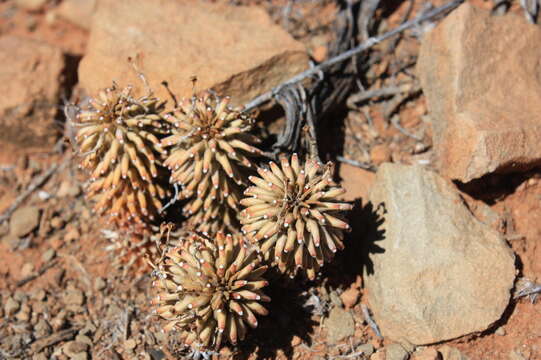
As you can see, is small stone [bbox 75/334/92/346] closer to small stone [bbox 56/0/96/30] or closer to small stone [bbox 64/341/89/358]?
small stone [bbox 64/341/89/358]

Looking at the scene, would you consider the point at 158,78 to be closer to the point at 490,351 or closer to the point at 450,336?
the point at 450,336

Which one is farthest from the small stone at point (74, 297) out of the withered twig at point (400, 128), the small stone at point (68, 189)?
the withered twig at point (400, 128)

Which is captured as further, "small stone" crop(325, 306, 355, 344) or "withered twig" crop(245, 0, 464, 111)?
"withered twig" crop(245, 0, 464, 111)

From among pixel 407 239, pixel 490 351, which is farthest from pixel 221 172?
pixel 490 351

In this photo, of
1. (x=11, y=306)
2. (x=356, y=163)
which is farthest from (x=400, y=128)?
(x=11, y=306)

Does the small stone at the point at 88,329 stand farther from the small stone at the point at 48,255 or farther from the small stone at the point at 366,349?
the small stone at the point at 366,349

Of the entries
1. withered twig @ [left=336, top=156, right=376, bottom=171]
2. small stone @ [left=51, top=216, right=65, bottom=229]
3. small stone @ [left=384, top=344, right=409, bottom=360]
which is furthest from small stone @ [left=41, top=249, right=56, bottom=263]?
small stone @ [left=384, top=344, right=409, bottom=360]
